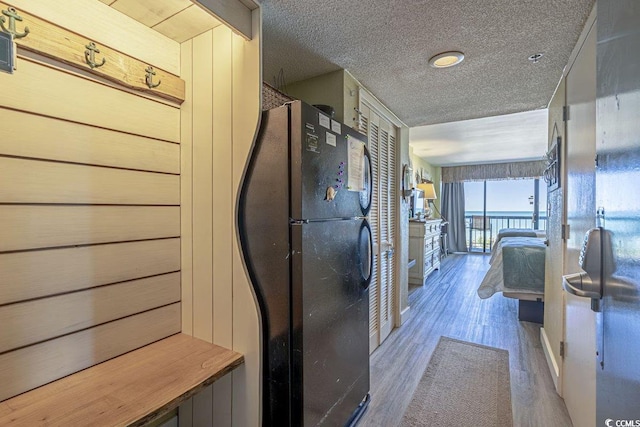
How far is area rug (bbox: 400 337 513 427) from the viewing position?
1780 millimetres

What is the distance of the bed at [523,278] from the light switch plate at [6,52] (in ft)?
14.0

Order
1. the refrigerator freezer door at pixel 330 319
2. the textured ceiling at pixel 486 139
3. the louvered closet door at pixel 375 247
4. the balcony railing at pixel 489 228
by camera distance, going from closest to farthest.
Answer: the refrigerator freezer door at pixel 330 319 < the louvered closet door at pixel 375 247 < the textured ceiling at pixel 486 139 < the balcony railing at pixel 489 228

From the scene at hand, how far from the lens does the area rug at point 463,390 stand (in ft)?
5.84

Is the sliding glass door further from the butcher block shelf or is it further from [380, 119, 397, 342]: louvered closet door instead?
the butcher block shelf

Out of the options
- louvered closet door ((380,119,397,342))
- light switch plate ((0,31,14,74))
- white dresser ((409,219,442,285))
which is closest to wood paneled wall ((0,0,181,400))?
light switch plate ((0,31,14,74))

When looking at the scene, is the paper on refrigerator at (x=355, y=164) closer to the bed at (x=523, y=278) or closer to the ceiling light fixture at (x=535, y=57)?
the ceiling light fixture at (x=535, y=57)

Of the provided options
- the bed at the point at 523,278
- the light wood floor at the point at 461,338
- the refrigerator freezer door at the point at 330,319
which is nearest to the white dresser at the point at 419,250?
the light wood floor at the point at 461,338

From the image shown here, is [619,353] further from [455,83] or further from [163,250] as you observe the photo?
[455,83]

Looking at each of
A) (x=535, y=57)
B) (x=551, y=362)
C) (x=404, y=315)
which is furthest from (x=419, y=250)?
(x=535, y=57)

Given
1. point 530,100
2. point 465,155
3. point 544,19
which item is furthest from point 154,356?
point 465,155

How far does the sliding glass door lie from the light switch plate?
8964 mm

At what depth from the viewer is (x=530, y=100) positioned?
2584 mm

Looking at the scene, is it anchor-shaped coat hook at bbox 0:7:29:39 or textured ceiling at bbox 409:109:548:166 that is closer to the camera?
→ anchor-shaped coat hook at bbox 0:7:29:39

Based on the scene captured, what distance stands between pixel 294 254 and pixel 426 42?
4.66ft
